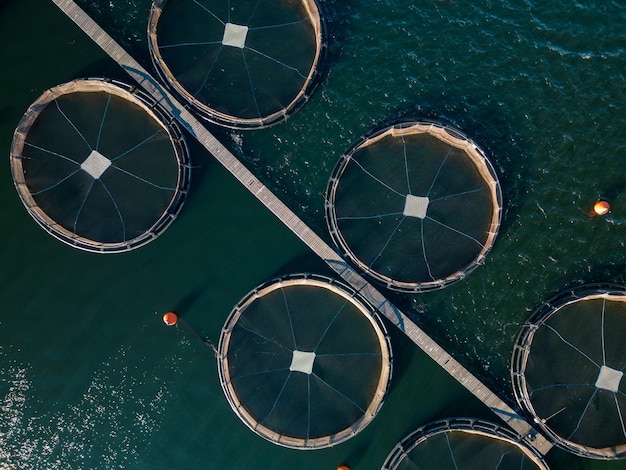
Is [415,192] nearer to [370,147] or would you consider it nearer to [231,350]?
[370,147]

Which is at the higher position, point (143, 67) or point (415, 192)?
point (143, 67)

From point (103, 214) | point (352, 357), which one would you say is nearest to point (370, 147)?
point (352, 357)

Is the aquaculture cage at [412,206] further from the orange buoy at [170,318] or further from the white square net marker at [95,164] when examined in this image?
the white square net marker at [95,164]

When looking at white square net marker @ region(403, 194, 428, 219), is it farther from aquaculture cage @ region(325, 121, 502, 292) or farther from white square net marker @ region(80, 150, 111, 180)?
white square net marker @ region(80, 150, 111, 180)

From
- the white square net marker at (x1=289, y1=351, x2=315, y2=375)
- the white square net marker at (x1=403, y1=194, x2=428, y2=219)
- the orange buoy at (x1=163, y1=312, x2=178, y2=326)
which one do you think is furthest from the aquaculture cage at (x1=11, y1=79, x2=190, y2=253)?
the white square net marker at (x1=403, y1=194, x2=428, y2=219)

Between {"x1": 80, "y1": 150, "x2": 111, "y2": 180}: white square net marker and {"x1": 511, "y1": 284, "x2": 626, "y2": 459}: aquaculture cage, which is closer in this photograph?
{"x1": 511, "y1": 284, "x2": 626, "y2": 459}: aquaculture cage

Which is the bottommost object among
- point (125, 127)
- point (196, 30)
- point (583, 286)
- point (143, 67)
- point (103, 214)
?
point (103, 214)
